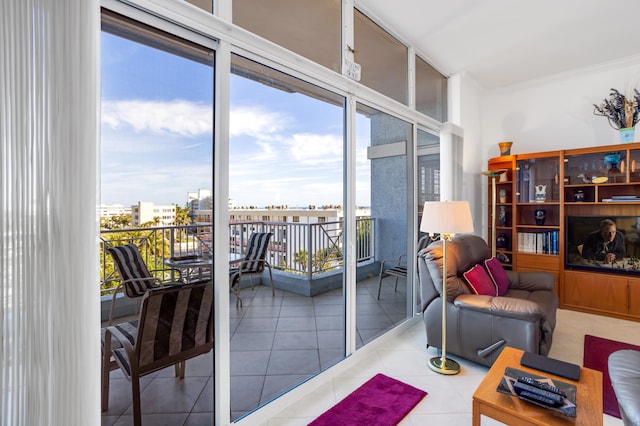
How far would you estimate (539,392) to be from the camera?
1.44 meters

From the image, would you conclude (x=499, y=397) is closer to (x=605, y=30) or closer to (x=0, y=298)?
(x=0, y=298)

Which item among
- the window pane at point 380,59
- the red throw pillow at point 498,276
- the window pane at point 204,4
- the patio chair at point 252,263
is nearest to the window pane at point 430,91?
the window pane at point 380,59

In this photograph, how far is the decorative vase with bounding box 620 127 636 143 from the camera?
357 cm

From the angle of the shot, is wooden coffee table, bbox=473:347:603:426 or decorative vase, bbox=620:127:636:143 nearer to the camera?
wooden coffee table, bbox=473:347:603:426

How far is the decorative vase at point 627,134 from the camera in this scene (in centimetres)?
357

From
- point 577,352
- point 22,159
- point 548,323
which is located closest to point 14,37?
point 22,159

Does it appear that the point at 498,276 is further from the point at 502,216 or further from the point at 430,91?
the point at 430,91

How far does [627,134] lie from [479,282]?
267 centimetres

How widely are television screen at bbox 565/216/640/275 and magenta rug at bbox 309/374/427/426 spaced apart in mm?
2993

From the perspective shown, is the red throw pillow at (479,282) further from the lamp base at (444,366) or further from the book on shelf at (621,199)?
the book on shelf at (621,199)

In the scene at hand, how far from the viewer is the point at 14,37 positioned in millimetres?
1001

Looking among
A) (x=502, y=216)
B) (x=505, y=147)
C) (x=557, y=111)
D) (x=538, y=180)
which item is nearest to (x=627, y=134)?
(x=557, y=111)

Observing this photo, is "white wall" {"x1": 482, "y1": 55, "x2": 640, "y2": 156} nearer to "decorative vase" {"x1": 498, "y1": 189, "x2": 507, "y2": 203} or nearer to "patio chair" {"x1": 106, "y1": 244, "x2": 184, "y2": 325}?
"decorative vase" {"x1": 498, "y1": 189, "x2": 507, "y2": 203}

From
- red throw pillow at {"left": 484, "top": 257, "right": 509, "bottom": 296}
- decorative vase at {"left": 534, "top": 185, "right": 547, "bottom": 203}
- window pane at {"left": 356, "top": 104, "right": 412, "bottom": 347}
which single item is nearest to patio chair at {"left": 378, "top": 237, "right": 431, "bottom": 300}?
window pane at {"left": 356, "top": 104, "right": 412, "bottom": 347}
